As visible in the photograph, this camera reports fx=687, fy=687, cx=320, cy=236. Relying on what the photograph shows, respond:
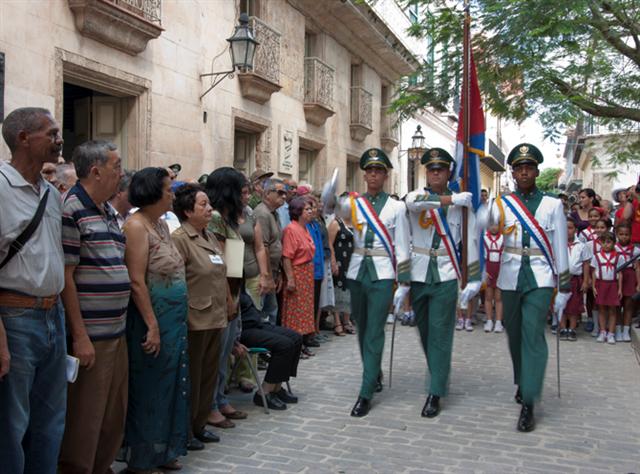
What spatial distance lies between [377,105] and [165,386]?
18.6 m

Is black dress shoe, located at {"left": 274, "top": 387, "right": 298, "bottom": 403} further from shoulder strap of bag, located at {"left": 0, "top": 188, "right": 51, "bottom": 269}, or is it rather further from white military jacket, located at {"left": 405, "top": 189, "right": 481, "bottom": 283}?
shoulder strap of bag, located at {"left": 0, "top": 188, "right": 51, "bottom": 269}

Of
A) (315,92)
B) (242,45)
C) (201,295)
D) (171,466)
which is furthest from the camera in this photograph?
(315,92)

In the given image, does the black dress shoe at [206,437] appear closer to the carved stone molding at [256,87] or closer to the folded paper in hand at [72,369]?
the folded paper in hand at [72,369]

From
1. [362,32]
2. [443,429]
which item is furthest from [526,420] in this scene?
[362,32]

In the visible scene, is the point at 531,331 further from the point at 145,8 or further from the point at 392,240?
the point at 145,8

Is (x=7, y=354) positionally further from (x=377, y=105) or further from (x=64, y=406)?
(x=377, y=105)

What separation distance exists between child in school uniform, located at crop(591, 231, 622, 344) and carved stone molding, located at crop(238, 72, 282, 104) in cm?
682

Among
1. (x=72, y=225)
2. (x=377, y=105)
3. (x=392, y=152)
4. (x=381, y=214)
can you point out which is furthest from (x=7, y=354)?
(x=392, y=152)

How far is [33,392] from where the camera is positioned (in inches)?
127

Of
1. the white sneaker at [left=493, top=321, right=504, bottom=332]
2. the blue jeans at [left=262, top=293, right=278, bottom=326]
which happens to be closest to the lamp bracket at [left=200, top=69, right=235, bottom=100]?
the blue jeans at [left=262, top=293, right=278, bottom=326]

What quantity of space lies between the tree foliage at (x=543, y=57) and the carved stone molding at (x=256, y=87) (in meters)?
2.65

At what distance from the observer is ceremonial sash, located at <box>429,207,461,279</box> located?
19.4 ft

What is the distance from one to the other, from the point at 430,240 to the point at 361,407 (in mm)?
1547

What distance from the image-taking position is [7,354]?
2934 mm
